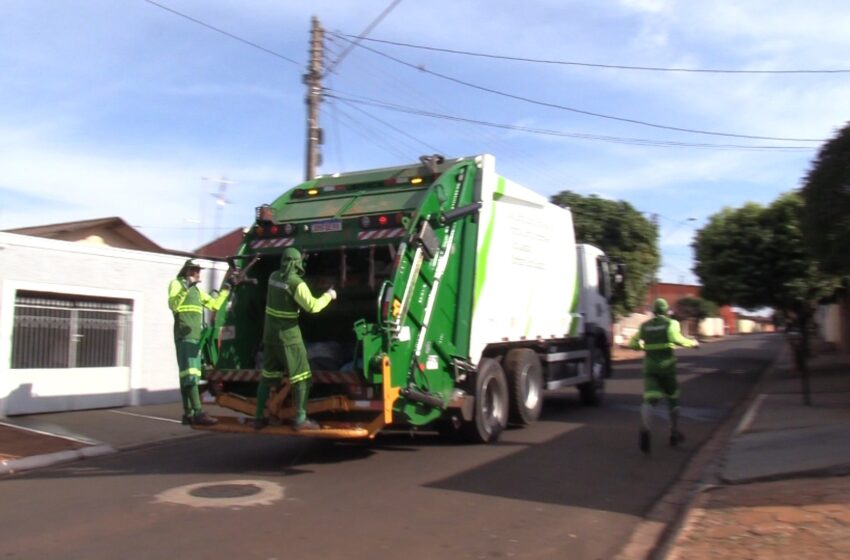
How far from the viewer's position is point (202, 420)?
8406mm

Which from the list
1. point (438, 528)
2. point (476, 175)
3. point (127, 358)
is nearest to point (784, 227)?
point (476, 175)

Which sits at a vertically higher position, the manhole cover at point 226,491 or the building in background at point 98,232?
the building in background at point 98,232

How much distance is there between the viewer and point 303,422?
305 inches

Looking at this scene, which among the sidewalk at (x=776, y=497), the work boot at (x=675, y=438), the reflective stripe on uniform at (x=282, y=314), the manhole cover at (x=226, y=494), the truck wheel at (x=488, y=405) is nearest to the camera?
the sidewalk at (x=776, y=497)

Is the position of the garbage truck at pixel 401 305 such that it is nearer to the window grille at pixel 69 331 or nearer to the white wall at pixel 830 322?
the window grille at pixel 69 331

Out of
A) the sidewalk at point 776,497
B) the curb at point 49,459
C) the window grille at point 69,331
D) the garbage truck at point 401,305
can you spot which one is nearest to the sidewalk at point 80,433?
the curb at point 49,459

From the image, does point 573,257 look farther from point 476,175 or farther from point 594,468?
point 594,468

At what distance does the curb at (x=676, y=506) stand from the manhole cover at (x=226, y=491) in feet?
10.9

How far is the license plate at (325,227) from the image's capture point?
904 cm

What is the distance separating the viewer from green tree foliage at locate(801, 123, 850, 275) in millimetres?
13055

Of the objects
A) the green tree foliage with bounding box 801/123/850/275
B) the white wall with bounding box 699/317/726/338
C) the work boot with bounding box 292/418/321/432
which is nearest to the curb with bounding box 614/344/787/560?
the work boot with bounding box 292/418/321/432

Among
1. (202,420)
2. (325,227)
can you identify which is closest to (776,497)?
(325,227)

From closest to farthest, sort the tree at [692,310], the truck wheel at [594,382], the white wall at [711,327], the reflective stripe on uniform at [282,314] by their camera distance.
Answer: the reflective stripe on uniform at [282,314] → the truck wheel at [594,382] → the tree at [692,310] → the white wall at [711,327]

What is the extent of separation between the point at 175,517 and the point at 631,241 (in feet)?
76.8
